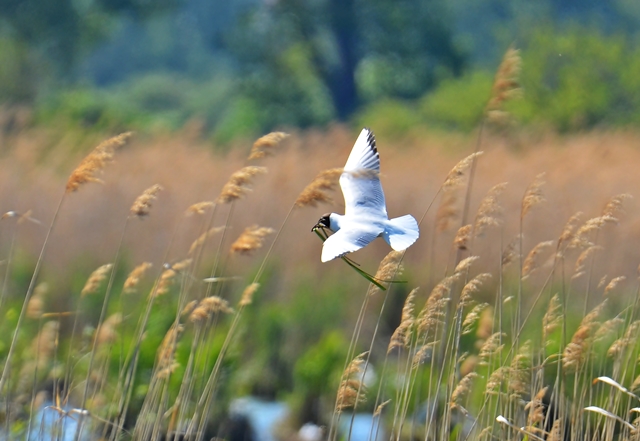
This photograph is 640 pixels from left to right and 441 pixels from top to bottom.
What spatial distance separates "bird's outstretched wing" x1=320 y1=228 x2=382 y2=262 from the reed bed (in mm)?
125

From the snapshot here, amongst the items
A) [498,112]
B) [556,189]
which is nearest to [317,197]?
[498,112]

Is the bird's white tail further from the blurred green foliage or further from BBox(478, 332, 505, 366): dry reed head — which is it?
the blurred green foliage

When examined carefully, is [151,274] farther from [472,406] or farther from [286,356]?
[472,406]

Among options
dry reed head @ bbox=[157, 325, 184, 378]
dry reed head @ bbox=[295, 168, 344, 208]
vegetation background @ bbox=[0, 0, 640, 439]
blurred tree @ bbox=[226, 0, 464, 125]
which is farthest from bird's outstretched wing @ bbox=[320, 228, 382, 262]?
blurred tree @ bbox=[226, 0, 464, 125]

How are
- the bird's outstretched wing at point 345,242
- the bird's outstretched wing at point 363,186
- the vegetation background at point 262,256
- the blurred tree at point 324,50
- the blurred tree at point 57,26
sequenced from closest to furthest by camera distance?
the bird's outstretched wing at point 345,242
the bird's outstretched wing at point 363,186
the vegetation background at point 262,256
the blurred tree at point 324,50
the blurred tree at point 57,26

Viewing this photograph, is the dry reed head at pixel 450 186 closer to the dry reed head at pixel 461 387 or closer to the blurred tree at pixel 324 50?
the dry reed head at pixel 461 387

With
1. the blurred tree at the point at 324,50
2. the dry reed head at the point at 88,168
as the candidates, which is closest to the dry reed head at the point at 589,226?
the dry reed head at the point at 88,168

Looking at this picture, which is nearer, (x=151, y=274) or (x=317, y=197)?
(x=317, y=197)

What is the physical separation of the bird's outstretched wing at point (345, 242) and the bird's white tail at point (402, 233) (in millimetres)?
46

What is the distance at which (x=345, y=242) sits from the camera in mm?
2396

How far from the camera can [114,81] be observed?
42.5 m

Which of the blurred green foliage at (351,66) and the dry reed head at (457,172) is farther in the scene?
the blurred green foliage at (351,66)

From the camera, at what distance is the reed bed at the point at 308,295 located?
9.25 ft

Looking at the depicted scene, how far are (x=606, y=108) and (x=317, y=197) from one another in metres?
16.9
